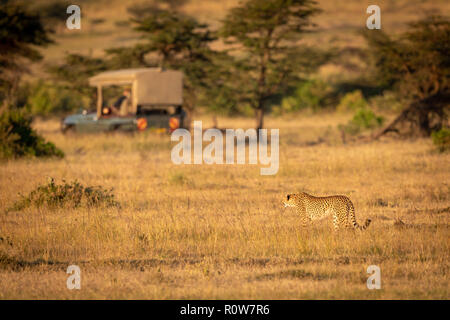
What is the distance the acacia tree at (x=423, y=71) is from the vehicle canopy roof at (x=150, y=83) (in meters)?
6.64

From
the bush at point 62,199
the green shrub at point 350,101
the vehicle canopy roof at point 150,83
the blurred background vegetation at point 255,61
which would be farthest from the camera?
the green shrub at point 350,101

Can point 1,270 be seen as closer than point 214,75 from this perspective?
Yes

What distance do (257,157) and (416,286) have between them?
12.0 m

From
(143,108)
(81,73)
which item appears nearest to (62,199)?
(143,108)

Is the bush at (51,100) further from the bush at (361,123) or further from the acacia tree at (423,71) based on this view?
the acacia tree at (423,71)

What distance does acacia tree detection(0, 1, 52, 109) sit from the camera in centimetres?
2662

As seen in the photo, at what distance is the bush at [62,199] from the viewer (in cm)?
1088

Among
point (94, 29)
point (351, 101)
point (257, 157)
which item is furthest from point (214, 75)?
point (94, 29)

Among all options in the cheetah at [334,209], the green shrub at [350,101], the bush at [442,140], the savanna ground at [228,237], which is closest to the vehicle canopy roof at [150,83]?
the savanna ground at [228,237]

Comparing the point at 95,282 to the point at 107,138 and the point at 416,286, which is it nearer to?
the point at 416,286

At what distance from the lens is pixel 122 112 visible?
2281cm

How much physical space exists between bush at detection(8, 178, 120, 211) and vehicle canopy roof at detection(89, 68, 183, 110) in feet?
37.6

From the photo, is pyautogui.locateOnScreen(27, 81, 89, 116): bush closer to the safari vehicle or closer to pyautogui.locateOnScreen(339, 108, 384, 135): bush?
the safari vehicle
